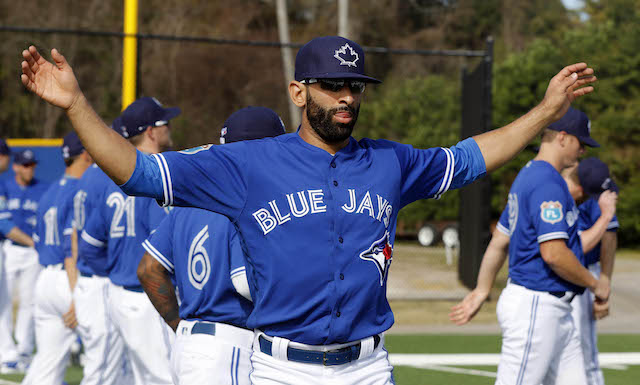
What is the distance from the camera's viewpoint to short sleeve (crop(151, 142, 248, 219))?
3281mm

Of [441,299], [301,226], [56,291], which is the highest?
[301,226]

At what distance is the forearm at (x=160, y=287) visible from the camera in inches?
180

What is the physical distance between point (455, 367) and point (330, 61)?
21.1 ft

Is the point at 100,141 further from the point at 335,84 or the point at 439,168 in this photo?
the point at 439,168

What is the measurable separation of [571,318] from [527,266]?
44cm

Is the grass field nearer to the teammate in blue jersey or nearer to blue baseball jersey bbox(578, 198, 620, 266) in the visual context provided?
blue baseball jersey bbox(578, 198, 620, 266)

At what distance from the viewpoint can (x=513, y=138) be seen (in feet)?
12.0

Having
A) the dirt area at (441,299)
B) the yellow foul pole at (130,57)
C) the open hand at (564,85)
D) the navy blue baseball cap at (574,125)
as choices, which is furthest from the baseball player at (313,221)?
the yellow foul pole at (130,57)

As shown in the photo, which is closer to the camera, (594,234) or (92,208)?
(594,234)

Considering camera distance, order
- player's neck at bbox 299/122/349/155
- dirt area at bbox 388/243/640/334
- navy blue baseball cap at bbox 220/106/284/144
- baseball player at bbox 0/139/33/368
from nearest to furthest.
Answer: player's neck at bbox 299/122/349/155
navy blue baseball cap at bbox 220/106/284/144
baseball player at bbox 0/139/33/368
dirt area at bbox 388/243/640/334

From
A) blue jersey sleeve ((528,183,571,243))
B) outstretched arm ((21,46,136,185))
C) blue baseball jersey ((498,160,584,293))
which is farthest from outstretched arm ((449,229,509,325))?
outstretched arm ((21,46,136,185))

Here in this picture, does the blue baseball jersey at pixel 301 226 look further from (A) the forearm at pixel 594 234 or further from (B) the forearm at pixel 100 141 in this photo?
(A) the forearm at pixel 594 234

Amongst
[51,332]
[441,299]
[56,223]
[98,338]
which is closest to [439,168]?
[98,338]

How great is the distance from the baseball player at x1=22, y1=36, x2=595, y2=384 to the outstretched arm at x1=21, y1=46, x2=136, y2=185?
0.28 m
